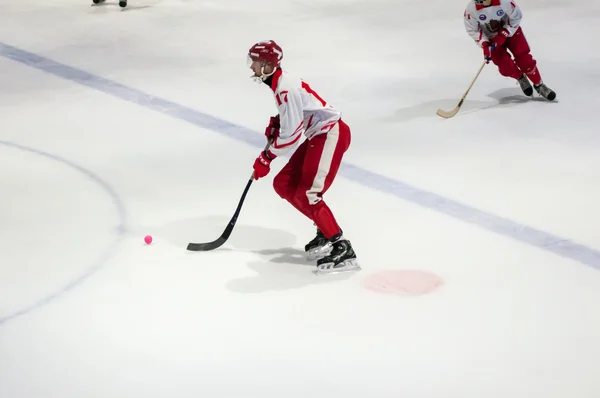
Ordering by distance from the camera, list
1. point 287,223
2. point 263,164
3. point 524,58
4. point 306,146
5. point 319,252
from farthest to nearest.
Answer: point 524,58 → point 287,223 → point 319,252 → point 306,146 → point 263,164

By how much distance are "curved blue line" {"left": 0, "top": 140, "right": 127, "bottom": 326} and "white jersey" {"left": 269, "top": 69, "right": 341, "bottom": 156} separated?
0.96 metres

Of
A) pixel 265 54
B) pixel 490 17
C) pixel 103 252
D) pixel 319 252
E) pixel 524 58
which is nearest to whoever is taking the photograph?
pixel 265 54

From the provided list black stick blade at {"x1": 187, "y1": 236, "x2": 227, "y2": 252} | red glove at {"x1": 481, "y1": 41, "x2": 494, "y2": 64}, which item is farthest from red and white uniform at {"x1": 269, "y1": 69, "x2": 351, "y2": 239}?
red glove at {"x1": 481, "y1": 41, "x2": 494, "y2": 64}

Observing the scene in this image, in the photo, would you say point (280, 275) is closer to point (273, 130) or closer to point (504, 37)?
point (273, 130)

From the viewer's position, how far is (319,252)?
4305 millimetres

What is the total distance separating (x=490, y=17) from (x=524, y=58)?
0.41 meters

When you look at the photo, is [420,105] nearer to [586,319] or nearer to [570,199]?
[570,199]

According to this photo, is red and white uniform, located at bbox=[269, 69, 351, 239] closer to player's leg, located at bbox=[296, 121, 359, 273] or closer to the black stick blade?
player's leg, located at bbox=[296, 121, 359, 273]

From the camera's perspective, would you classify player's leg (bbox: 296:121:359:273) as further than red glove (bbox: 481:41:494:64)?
No

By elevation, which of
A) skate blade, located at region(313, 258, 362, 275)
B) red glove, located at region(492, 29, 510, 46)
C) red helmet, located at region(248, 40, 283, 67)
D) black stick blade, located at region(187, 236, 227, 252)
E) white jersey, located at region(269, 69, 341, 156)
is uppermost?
red helmet, located at region(248, 40, 283, 67)

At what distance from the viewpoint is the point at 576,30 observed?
802 centimetres

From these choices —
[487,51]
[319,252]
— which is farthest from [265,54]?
[487,51]

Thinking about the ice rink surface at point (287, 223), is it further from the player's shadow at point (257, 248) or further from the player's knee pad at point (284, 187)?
the player's knee pad at point (284, 187)

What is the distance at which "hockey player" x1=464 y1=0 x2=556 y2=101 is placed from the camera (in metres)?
6.05
